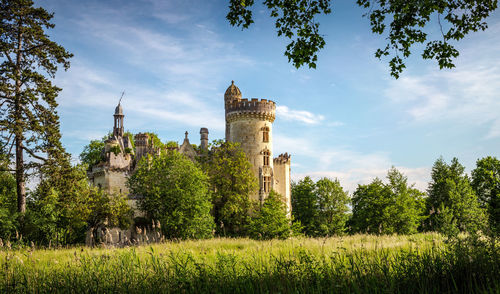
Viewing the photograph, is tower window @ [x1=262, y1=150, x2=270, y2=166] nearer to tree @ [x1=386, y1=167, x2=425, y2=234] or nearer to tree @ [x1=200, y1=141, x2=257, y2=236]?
tree @ [x1=200, y1=141, x2=257, y2=236]

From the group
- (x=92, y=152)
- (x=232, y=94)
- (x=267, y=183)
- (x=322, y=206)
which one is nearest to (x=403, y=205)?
(x=322, y=206)

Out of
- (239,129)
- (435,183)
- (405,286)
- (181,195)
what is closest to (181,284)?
(405,286)

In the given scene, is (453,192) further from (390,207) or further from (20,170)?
(20,170)

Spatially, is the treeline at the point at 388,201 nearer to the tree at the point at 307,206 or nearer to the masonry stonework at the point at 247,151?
the tree at the point at 307,206

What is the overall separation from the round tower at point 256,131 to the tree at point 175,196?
25.0ft

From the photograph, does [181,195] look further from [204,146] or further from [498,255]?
[498,255]

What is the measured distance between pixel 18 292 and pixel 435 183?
6076 cm

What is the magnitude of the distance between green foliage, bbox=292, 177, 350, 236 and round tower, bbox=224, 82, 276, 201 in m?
11.0

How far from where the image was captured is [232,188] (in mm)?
40156

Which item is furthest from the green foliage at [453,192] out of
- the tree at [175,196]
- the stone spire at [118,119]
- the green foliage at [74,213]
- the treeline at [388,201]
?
A: the stone spire at [118,119]

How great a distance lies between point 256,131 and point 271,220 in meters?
10.5

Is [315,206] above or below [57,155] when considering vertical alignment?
below

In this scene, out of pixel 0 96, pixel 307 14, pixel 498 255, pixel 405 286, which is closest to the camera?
pixel 405 286

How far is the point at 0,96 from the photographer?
846 inches
